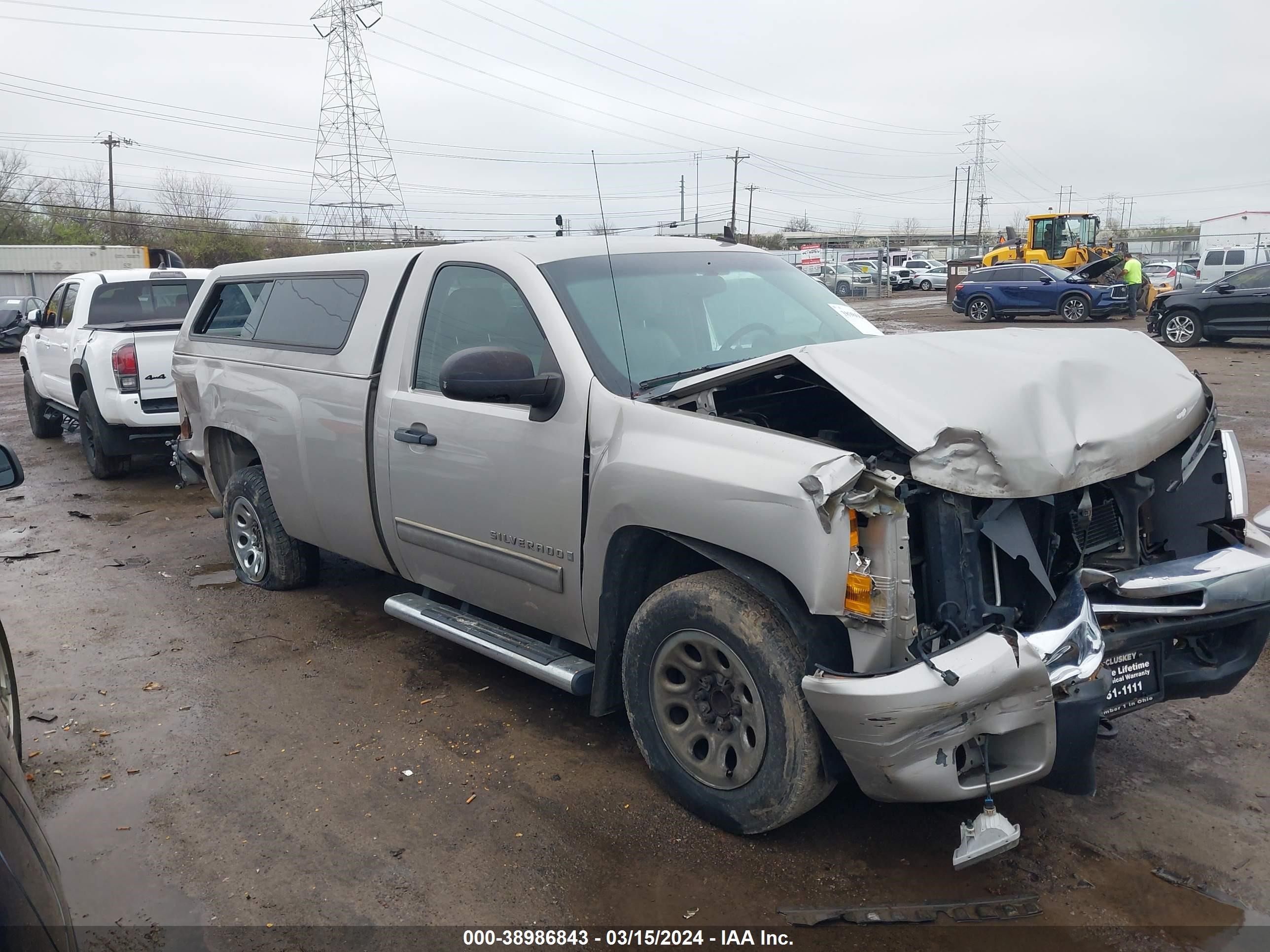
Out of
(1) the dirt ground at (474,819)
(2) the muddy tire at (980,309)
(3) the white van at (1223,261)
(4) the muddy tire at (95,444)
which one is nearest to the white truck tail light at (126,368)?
(4) the muddy tire at (95,444)

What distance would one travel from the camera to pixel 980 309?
87.4 ft

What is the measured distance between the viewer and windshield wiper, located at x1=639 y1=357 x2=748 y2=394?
3719mm

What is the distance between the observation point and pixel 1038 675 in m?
2.72

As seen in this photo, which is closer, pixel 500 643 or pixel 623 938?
pixel 623 938

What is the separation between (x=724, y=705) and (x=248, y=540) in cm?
394

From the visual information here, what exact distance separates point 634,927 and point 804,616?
3.46 feet

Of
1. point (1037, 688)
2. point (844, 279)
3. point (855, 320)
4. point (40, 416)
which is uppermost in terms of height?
point (844, 279)

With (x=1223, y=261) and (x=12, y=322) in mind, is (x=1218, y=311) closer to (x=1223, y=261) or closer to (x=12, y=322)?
(x=1223, y=261)

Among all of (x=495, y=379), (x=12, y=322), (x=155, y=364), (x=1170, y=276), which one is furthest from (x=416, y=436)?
(x=1170, y=276)

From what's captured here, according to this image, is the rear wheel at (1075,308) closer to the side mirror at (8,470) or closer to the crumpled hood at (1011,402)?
the crumpled hood at (1011,402)

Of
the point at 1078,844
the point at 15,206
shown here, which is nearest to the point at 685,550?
the point at 1078,844

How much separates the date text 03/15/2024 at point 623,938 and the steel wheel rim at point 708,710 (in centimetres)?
48

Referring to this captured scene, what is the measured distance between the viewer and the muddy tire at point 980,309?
1040 inches

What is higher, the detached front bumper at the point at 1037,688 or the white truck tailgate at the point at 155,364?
the white truck tailgate at the point at 155,364
